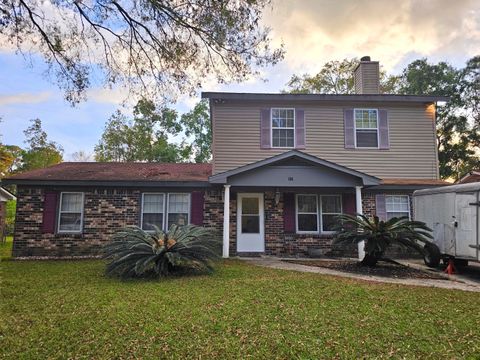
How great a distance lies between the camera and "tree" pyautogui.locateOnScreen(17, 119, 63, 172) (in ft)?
87.5

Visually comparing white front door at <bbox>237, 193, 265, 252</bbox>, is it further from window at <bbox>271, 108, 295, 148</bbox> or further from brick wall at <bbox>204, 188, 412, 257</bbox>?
window at <bbox>271, 108, 295, 148</bbox>

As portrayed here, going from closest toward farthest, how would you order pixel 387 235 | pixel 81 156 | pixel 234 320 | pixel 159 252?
1. pixel 234 320
2. pixel 159 252
3. pixel 387 235
4. pixel 81 156

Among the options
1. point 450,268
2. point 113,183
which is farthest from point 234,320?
point 113,183

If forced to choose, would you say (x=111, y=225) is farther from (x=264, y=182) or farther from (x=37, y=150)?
(x=37, y=150)

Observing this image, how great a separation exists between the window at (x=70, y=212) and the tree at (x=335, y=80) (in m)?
17.9

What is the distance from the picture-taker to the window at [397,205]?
11453 millimetres

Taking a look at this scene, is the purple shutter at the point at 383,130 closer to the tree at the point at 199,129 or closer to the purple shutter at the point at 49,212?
the purple shutter at the point at 49,212

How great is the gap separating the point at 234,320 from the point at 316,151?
28.8 ft

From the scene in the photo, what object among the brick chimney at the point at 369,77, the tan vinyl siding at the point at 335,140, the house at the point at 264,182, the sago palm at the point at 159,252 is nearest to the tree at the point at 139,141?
the house at the point at 264,182

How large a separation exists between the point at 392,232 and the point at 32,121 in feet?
95.9

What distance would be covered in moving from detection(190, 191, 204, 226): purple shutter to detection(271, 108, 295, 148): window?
3.26 metres

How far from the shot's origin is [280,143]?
479 inches

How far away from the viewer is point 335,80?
24609 millimetres

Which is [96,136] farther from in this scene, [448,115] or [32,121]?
A: [448,115]
